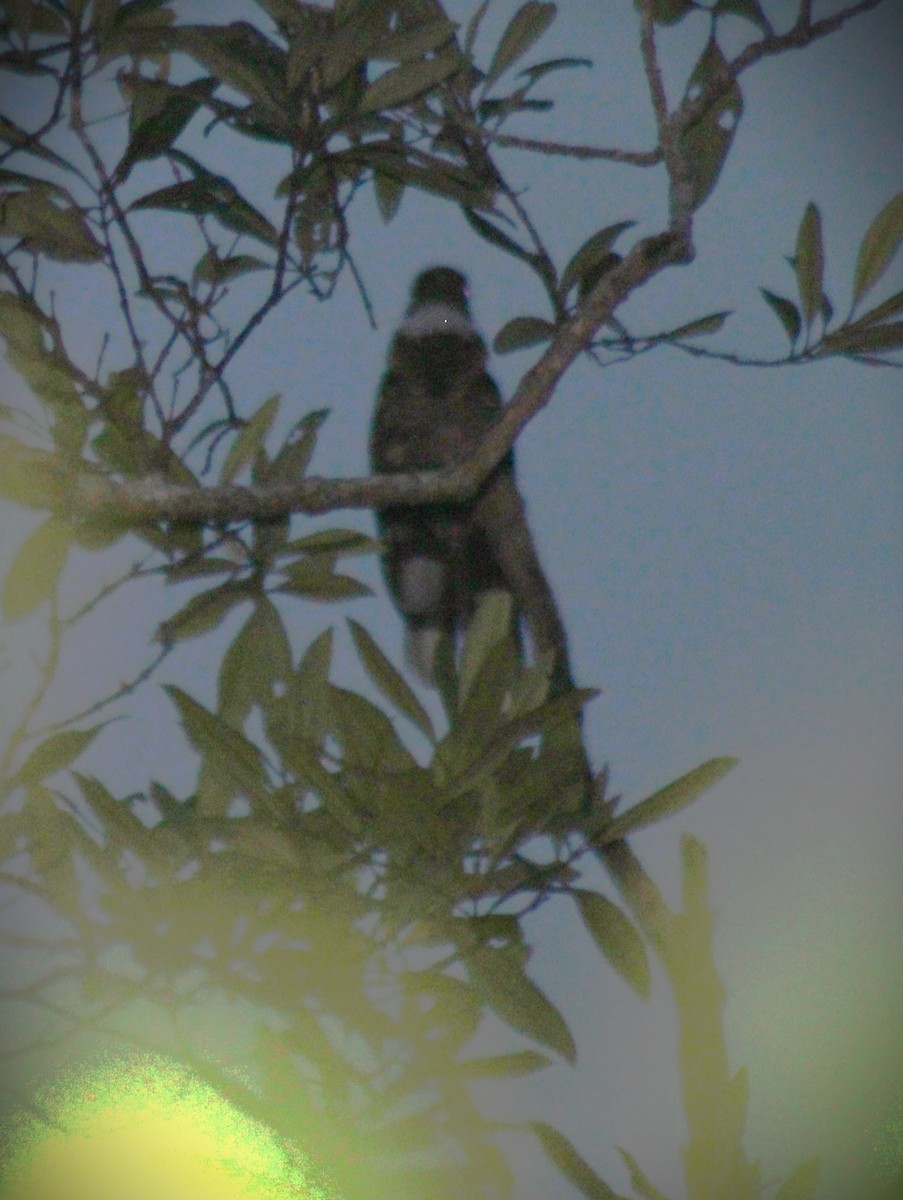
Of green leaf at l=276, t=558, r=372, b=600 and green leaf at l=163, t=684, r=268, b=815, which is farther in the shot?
green leaf at l=276, t=558, r=372, b=600

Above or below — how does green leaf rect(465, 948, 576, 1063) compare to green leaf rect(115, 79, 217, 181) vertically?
below

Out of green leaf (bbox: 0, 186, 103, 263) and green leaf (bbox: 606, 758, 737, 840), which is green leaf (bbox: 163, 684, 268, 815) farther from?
green leaf (bbox: 0, 186, 103, 263)

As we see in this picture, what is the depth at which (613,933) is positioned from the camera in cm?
126

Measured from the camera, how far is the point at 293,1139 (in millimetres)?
1248

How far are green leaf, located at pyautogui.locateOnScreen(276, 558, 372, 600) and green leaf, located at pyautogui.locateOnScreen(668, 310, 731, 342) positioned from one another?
18.4 inches

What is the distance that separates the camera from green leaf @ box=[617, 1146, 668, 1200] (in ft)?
3.93

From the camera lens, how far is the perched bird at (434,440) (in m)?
2.31

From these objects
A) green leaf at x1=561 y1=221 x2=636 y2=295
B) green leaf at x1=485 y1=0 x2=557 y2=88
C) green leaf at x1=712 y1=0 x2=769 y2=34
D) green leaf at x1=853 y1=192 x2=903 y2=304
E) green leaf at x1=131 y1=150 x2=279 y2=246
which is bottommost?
green leaf at x1=853 y1=192 x2=903 y2=304

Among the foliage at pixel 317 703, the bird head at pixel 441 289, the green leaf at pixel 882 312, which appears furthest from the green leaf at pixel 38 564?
the bird head at pixel 441 289

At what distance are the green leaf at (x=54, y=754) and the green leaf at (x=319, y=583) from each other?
0.83 ft

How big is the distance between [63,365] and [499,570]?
3.42ft

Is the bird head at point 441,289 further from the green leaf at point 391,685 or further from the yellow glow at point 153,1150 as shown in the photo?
the yellow glow at point 153,1150

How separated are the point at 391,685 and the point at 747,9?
0.88 m

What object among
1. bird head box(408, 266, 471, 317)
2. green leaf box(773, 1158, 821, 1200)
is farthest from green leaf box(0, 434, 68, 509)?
bird head box(408, 266, 471, 317)
